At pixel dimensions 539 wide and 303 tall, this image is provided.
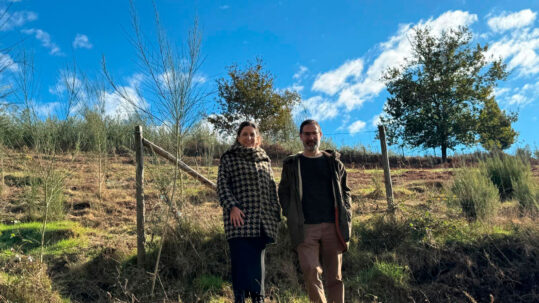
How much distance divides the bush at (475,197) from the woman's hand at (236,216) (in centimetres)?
479

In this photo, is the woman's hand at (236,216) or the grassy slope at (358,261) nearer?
the woman's hand at (236,216)

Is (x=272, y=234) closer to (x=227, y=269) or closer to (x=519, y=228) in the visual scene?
(x=227, y=269)

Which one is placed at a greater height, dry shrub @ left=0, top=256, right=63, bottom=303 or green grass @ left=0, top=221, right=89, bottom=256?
green grass @ left=0, top=221, right=89, bottom=256

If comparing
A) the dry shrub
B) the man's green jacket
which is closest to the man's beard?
the man's green jacket

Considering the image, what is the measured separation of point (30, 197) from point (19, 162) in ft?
17.0

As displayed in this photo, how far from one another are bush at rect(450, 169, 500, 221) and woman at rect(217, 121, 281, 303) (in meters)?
4.52

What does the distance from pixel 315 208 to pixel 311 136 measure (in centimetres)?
68

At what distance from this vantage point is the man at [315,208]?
308cm

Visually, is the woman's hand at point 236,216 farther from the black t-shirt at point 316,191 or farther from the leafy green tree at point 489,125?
the leafy green tree at point 489,125

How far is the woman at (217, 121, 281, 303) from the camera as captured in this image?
2883 mm

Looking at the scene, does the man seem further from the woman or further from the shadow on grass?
the shadow on grass

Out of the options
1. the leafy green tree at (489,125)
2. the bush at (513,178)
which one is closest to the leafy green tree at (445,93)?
the leafy green tree at (489,125)

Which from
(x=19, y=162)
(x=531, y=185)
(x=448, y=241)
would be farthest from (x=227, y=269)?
(x=19, y=162)

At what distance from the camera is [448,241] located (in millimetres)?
5035
